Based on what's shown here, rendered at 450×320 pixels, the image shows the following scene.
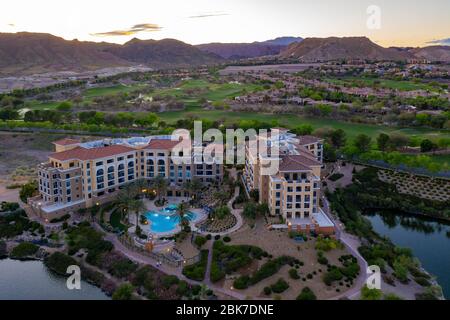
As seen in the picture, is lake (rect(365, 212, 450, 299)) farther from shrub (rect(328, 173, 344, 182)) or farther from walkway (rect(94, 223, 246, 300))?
walkway (rect(94, 223, 246, 300))

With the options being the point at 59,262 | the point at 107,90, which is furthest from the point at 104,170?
the point at 107,90

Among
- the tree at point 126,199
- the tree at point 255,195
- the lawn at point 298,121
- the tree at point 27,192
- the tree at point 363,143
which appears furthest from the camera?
the lawn at point 298,121

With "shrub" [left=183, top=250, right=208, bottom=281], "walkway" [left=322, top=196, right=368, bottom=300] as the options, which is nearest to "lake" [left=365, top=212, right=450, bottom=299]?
"walkway" [left=322, top=196, right=368, bottom=300]

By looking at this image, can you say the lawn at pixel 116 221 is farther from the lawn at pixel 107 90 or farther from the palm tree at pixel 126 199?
the lawn at pixel 107 90

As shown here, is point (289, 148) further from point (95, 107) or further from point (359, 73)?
point (359, 73)

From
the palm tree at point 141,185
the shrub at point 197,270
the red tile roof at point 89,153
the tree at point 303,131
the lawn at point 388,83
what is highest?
the lawn at point 388,83

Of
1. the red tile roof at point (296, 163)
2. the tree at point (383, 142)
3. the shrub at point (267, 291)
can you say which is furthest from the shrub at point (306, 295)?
the tree at point (383, 142)
